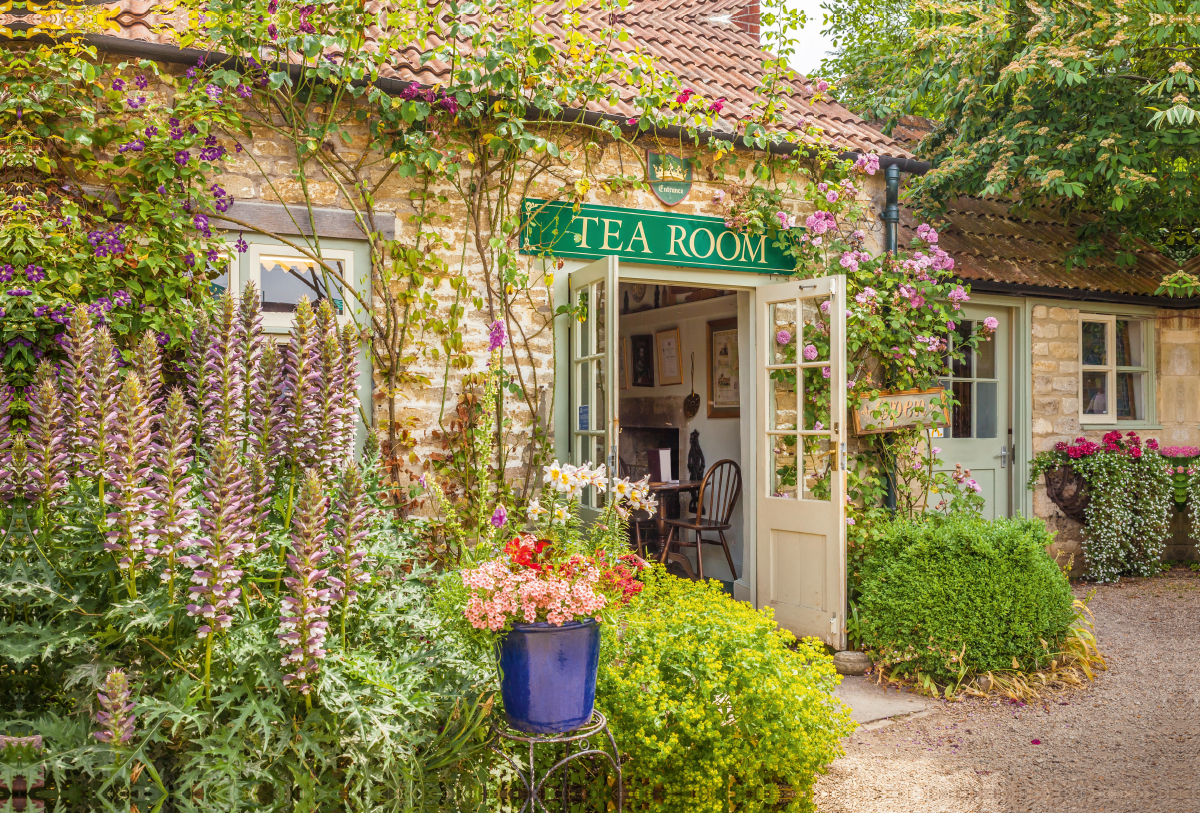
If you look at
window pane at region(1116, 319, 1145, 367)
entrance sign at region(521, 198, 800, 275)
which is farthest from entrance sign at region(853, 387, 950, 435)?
window pane at region(1116, 319, 1145, 367)

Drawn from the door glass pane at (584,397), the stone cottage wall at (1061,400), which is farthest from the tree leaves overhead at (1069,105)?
the door glass pane at (584,397)

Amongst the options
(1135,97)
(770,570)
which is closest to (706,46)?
(1135,97)

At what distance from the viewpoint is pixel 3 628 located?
1.89 meters

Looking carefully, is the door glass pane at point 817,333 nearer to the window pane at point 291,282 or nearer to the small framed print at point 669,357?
the small framed print at point 669,357

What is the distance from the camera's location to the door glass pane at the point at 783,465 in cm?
592

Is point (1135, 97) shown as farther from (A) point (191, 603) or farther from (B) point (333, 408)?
(A) point (191, 603)

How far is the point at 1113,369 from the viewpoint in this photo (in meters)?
8.12

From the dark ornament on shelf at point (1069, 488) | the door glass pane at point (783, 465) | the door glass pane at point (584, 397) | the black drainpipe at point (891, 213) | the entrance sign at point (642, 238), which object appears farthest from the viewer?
the dark ornament on shelf at point (1069, 488)

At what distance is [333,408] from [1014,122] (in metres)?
6.60

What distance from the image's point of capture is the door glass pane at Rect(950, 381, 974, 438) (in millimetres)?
7434

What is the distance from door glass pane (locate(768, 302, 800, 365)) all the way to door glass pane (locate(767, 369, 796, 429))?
10 cm

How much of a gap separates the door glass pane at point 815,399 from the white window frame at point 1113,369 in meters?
3.49

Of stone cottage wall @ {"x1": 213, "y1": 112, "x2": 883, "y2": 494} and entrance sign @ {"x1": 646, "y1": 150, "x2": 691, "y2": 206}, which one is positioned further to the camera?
entrance sign @ {"x1": 646, "y1": 150, "x2": 691, "y2": 206}

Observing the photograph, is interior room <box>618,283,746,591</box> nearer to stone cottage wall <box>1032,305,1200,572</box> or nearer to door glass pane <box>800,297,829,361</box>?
door glass pane <box>800,297,829,361</box>
